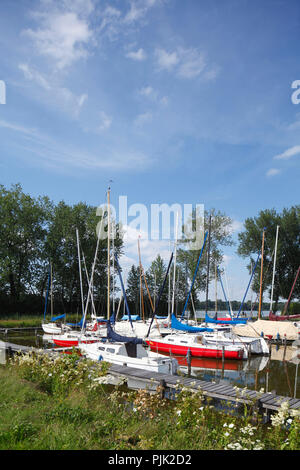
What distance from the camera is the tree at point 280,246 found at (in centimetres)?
5716

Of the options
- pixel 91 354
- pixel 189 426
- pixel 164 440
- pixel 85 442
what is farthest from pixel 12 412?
pixel 91 354

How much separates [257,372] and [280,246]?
1619 inches

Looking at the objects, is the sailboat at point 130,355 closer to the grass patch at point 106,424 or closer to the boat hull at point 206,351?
the boat hull at point 206,351

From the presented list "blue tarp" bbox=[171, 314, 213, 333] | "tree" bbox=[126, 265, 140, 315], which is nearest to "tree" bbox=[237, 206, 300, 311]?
"tree" bbox=[126, 265, 140, 315]

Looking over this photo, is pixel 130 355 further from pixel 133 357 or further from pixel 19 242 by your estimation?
pixel 19 242

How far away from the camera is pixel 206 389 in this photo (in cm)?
1203

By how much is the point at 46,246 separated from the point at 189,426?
54675 millimetres

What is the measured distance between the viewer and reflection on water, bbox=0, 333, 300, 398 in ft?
55.0

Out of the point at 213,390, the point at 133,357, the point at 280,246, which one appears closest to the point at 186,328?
the point at 133,357

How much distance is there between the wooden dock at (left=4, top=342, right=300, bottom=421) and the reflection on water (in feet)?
15.6

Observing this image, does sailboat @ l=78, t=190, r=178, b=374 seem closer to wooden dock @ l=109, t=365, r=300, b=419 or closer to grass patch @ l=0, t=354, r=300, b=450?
wooden dock @ l=109, t=365, r=300, b=419

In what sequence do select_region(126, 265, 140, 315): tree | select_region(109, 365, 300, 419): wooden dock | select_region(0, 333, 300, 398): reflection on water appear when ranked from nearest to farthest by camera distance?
select_region(109, 365, 300, 419): wooden dock, select_region(0, 333, 300, 398): reflection on water, select_region(126, 265, 140, 315): tree

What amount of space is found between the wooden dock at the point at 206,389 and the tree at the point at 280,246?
4582 centimetres
